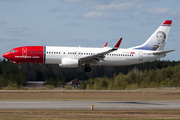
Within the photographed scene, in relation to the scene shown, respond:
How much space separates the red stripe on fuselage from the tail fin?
16421 millimetres

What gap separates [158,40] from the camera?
51.7 metres

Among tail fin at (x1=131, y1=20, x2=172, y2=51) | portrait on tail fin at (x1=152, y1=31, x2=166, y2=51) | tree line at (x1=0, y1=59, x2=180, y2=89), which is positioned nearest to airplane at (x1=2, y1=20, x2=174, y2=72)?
tail fin at (x1=131, y1=20, x2=172, y2=51)

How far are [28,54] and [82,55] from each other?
27.0 feet

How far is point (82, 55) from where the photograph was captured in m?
45.9

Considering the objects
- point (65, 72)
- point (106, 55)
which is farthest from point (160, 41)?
point (65, 72)

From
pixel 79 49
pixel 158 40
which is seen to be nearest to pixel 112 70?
pixel 158 40

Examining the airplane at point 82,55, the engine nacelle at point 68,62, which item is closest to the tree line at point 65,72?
the airplane at point 82,55

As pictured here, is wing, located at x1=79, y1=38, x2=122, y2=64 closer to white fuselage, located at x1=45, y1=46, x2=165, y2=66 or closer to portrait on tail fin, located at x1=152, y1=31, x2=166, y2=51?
white fuselage, located at x1=45, y1=46, x2=165, y2=66

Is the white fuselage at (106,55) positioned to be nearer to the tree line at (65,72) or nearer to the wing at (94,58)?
the wing at (94,58)

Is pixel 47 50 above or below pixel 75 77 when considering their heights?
above

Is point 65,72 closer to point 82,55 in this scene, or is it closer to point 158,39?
point 82,55

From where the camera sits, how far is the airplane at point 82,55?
44.6 m

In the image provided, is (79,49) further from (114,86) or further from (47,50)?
(114,86)

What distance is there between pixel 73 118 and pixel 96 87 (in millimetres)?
36730
